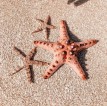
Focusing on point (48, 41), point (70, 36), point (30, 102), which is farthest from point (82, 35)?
point (30, 102)

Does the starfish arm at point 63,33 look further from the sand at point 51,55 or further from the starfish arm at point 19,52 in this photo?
the starfish arm at point 19,52

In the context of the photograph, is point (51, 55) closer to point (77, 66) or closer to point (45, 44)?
point (45, 44)

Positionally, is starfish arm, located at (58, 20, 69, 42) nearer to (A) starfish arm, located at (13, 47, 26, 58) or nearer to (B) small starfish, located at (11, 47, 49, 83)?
(B) small starfish, located at (11, 47, 49, 83)

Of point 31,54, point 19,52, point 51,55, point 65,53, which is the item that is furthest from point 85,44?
point 19,52

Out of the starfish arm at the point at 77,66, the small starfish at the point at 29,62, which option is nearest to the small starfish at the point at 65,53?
the starfish arm at the point at 77,66

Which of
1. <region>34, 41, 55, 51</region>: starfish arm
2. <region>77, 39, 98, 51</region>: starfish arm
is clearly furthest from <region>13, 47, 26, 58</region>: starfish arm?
<region>77, 39, 98, 51</region>: starfish arm

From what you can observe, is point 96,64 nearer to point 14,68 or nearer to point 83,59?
point 83,59

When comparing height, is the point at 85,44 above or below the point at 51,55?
above

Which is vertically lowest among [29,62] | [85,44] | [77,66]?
[29,62]
